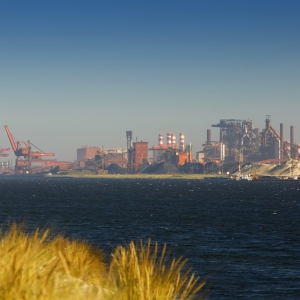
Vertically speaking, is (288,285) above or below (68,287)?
below

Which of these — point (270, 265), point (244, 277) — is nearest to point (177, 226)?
point (270, 265)

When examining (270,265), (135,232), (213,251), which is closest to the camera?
(270,265)

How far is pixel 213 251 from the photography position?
29219 millimetres

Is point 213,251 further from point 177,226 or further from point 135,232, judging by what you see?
point 177,226

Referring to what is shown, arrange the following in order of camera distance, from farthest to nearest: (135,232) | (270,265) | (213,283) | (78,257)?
1. (135,232)
2. (270,265)
3. (213,283)
4. (78,257)

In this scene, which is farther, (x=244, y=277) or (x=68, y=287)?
(x=244, y=277)

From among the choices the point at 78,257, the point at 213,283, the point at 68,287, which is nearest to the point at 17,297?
the point at 68,287

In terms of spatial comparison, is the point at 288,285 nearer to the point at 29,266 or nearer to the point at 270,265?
the point at 270,265

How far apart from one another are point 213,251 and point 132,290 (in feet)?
69.8

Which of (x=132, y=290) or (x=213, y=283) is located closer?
(x=132, y=290)

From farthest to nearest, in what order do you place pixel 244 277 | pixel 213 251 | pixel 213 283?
1. pixel 213 251
2. pixel 244 277
3. pixel 213 283

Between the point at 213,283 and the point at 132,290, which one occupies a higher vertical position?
the point at 132,290

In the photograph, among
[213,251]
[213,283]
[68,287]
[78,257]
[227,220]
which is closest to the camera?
[68,287]

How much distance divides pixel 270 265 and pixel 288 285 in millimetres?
4146
